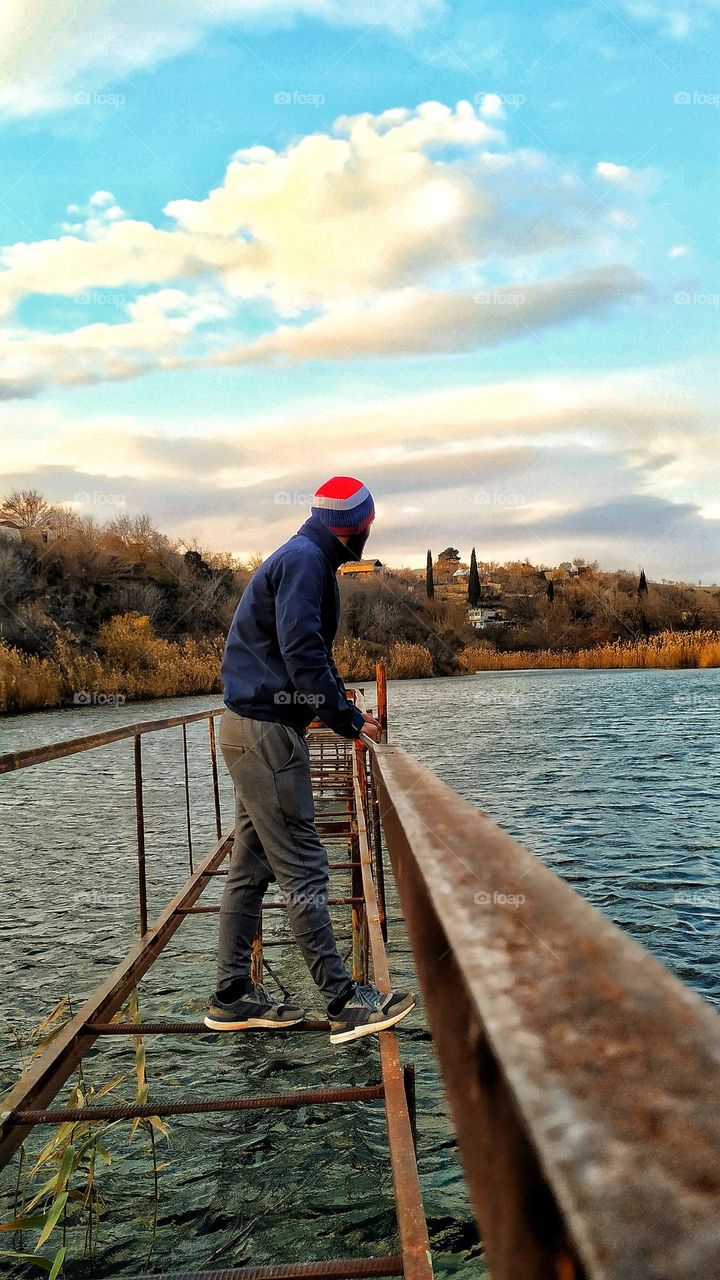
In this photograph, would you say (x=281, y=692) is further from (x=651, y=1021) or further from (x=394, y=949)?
(x=394, y=949)

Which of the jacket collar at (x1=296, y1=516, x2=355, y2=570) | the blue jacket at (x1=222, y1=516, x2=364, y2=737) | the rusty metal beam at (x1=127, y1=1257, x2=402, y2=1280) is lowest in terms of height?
the rusty metal beam at (x1=127, y1=1257, x2=402, y2=1280)

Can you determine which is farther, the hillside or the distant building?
the distant building

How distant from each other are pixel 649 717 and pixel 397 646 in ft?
70.3

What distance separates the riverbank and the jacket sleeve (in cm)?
2662

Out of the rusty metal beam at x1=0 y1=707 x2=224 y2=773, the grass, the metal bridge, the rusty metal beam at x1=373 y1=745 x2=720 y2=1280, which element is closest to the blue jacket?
the rusty metal beam at x1=0 y1=707 x2=224 y2=773

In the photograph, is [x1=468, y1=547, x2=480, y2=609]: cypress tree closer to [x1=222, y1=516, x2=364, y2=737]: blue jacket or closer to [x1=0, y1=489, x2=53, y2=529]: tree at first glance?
[x1=0, y1=489, x2=53, y2=529]: tree

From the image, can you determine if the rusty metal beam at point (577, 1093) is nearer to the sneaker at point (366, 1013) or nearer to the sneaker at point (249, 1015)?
the sneaker at point (366, 1013)

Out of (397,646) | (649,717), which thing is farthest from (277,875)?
(397,646)

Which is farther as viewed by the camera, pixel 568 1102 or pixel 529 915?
pixel 529 915

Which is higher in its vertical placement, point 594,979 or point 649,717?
point 594,979

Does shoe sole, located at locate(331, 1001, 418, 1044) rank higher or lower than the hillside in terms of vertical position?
lower

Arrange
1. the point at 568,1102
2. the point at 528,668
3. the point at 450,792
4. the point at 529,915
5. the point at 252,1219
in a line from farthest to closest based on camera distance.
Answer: the point at 528,668 → the point at 252,1219 → the point at 450,792 → the point at 529,915 → the point at 568,1102

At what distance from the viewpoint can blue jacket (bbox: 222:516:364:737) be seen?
3.61 m

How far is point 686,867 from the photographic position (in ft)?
38.4
